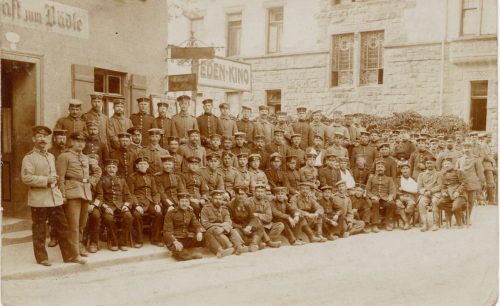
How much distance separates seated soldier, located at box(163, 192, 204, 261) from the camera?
7.74 metres

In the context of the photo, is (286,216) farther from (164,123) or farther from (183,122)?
(164,123)

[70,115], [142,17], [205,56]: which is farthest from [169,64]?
[70,115]

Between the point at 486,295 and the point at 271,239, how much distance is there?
3519mm

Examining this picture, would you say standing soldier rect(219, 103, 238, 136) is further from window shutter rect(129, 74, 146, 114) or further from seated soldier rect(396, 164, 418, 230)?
seated soldier rect(396, 164, 418, 230)

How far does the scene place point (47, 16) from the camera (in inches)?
309

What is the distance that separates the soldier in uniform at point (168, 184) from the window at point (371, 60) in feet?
28.2

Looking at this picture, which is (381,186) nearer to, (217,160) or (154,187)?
(217,160)

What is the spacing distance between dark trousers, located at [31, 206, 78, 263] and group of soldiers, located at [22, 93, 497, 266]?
0.01 meters

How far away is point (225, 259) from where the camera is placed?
780 cm

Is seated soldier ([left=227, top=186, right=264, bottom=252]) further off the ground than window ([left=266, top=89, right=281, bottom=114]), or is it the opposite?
window ([left=266, top=89, right=281, bottom=114])

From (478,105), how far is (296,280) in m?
5.26

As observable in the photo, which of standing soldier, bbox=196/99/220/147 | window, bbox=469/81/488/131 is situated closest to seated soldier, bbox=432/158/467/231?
window, bbox=469/81/488/131

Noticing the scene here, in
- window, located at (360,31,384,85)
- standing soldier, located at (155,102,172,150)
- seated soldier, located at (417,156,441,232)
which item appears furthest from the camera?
window, located at (360,31,384,85)

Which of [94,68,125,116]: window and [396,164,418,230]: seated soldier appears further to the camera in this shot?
[396,164,418,230]: seated soldier
